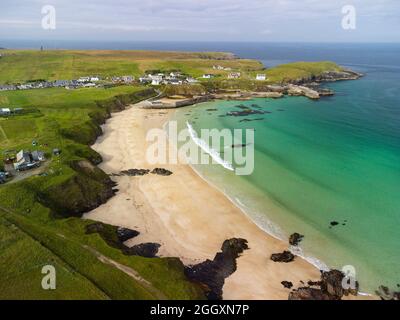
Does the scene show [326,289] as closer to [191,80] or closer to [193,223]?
[193,223]

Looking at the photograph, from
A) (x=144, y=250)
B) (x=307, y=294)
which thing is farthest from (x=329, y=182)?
(x=144, y=250)

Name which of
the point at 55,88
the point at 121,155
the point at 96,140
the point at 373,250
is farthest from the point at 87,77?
the point at 373,250

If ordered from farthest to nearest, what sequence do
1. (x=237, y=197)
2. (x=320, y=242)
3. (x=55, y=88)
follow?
(x=55, y=88) → (x=237, y=197) → (x=320, y=242)

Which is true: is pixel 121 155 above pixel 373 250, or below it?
above

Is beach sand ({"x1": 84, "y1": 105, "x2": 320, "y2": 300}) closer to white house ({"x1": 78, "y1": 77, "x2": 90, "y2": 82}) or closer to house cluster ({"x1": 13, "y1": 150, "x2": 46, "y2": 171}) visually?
house cluster ({"x1": 13, "y1": 150, "x2": 46, "y2": 171})

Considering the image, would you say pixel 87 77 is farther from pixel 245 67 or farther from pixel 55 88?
pixel 245 67

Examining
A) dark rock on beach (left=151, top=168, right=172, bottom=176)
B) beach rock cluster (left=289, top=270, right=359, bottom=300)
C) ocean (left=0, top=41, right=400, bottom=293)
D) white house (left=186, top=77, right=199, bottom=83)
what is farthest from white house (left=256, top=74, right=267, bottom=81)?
beach rock cluster (left=289, top=270, right=359, bottom=300)

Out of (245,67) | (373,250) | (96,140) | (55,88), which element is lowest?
(373,250)
